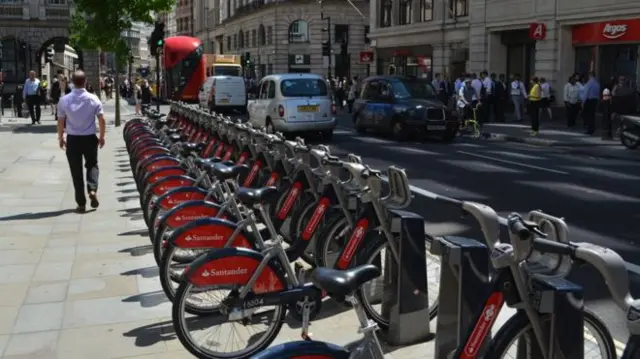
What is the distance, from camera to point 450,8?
129 feet

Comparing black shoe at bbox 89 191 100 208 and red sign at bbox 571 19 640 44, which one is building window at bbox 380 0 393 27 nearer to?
red sign at bbox 571 19 640 44

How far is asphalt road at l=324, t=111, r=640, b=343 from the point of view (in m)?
8.05

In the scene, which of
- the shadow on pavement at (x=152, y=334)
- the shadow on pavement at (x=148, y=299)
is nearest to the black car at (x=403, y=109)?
the shadow on pavement at (x=148, y=299)

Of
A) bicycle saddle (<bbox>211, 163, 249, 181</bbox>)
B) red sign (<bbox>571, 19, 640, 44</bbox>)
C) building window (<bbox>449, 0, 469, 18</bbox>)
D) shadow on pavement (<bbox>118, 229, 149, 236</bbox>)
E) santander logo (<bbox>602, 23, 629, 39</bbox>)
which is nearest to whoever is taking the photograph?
bicycle saddle (<bbox>211, 163, 249, 181</bbox>)

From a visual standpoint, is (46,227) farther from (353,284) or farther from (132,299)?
(353,284)

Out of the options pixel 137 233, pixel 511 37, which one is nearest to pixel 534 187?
pixel 137 233

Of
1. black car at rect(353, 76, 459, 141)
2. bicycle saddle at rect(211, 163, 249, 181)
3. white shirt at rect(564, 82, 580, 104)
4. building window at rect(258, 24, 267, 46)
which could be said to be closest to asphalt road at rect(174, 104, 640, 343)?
black car at rect(353, 76, 459, 141)

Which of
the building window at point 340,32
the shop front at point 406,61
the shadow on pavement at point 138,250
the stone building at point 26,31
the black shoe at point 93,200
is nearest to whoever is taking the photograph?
the shadow on pavement at point 138,250

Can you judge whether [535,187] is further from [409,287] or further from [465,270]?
[465,270]

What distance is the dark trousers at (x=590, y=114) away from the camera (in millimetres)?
23688

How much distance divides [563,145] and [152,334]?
688 inches

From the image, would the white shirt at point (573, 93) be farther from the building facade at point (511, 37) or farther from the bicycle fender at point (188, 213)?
the bicycle fender at point (188, 213)

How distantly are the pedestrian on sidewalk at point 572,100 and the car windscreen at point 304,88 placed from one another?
355 inches

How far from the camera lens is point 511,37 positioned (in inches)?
1326
